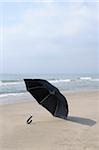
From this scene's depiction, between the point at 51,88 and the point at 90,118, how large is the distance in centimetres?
143

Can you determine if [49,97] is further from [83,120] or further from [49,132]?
[49,132]

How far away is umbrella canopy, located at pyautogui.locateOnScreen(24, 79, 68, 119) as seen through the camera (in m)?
8.12

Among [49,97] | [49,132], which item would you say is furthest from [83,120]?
[49,132]

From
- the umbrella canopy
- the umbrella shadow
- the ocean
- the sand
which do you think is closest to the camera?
the sand

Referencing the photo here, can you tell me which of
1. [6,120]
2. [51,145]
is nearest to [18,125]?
[6,120]

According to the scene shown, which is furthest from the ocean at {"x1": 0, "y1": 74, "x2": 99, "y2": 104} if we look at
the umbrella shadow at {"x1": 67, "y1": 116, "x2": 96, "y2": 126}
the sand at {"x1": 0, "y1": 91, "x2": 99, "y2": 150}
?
the umbrella shadow at {"x1": 67, "y1": 116, "x2": 96, "y2": 126}

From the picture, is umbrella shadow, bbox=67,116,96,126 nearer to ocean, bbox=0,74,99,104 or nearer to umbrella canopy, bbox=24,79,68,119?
umbrella canopy, bbox=24,79,68,119

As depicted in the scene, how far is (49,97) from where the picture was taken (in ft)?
27.0

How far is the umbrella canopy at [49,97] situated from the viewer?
320 inches

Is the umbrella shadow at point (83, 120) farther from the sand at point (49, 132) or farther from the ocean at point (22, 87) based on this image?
the ocean at point (22, 87)

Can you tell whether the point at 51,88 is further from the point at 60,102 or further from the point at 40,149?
the point at 40,149

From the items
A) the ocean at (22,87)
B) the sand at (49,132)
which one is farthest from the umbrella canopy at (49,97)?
the ocean at (22,87)

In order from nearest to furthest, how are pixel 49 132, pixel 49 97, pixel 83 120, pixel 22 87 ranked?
1. pixel 49 132
2. pixel 49 97
3. pixel 83 120
4. pixel 22 87

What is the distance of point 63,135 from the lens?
670 centimetres
